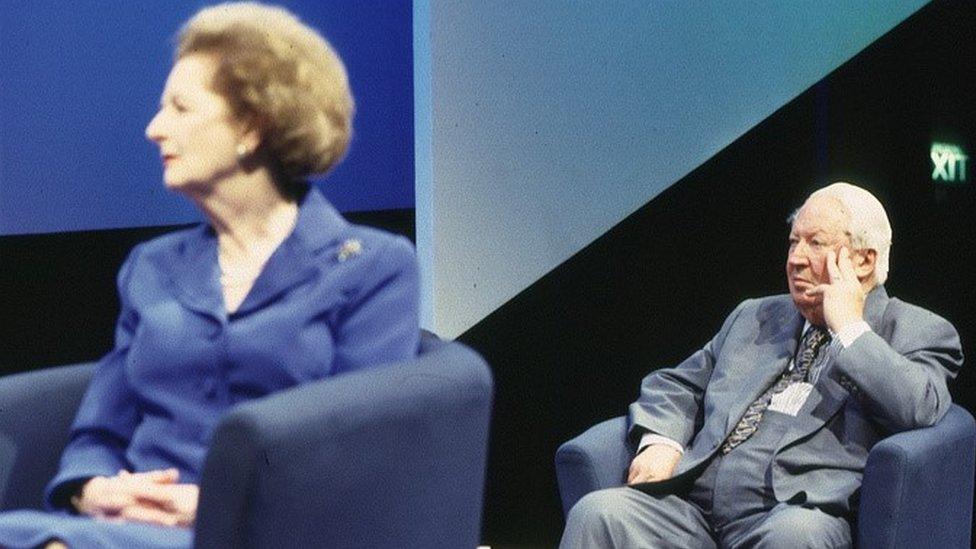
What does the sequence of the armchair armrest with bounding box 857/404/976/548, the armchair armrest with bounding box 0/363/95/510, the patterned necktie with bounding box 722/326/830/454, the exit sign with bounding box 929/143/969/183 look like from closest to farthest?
the armchair armrest with bounding box 0/363/95/510
the armchair armrest with bounding box 857/404/976/548
the patterned necktie with bounding box 722/326/830/454
the exit sign with bounding box 929/143/969/183

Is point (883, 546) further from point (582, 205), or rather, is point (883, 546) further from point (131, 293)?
point (582, 205)

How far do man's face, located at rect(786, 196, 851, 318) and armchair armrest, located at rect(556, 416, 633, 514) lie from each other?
552mm

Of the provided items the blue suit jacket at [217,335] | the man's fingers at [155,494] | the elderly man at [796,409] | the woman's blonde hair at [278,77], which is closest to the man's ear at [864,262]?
the elderly man at [796,409]

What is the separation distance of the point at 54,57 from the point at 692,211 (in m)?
2.33

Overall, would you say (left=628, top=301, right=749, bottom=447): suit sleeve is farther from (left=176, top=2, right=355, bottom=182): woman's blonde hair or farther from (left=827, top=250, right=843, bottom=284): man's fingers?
(left=176, top=2, right=355, bottom=182): woman's blonde hair

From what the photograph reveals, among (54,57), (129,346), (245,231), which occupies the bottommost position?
(129,346)

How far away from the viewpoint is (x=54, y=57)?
319 centimetres

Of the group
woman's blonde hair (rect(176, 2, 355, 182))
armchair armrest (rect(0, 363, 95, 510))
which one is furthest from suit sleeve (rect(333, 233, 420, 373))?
armchair armrest (rect(0, 363, 95, 510))

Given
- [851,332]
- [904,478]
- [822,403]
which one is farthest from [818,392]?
[904,478]

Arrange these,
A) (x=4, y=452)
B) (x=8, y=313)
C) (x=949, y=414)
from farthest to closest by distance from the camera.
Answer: (x=949, y=414), (x=8, y=313), (x=4, y=452)

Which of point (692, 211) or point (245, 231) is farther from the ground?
point (245, 231)

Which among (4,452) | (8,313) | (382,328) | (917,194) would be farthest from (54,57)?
(917,194)

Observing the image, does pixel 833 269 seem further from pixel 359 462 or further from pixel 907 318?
pixel 359 462

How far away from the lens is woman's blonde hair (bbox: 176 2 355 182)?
83.7 inches
